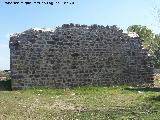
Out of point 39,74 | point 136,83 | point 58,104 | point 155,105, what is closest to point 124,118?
point 155,105

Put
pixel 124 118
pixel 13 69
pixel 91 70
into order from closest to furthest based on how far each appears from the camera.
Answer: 1. pixel 124 118
2. pixel 13 69
3. pixel 91 70

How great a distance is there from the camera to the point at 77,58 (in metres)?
17.7

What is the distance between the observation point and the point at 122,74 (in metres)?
18.4

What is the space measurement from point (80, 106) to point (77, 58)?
6.72m

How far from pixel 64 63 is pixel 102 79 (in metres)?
2.00

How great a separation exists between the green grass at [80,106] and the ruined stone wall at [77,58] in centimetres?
206

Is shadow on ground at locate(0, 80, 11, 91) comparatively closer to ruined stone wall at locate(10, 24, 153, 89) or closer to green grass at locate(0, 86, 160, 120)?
ruined stone wall at locate(10, 24, 153, 89)

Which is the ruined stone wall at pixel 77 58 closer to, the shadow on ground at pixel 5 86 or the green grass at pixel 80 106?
the shadow on ground at pixel 5 86

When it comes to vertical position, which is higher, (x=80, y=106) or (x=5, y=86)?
(x=5, y=86)

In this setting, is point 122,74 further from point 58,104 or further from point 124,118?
point 124,118

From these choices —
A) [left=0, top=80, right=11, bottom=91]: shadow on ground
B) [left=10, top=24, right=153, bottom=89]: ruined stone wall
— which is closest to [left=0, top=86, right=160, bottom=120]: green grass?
[left=0, top=80, right=11, bottom=91]: shadow on ground

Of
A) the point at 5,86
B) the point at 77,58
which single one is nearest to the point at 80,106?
the point at 77,58

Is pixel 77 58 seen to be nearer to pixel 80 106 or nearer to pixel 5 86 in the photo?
pixel 5 86

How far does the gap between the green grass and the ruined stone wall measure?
2056 mm
